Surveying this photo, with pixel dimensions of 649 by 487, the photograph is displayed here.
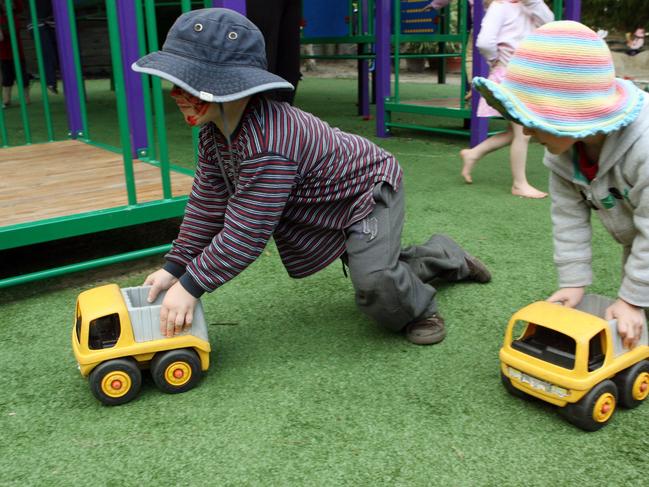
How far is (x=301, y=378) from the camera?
1546 mm

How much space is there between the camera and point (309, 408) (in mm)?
1413

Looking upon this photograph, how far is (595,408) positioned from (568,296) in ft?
1.00

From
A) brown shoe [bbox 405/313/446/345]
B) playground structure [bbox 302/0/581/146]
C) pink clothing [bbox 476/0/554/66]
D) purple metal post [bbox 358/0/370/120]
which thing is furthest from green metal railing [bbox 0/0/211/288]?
purple metal post [bbox 358/0/370/120]

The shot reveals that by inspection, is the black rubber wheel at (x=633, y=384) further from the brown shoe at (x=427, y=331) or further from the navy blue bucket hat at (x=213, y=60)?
the navy blue bucket hat at (x=213, y=60)

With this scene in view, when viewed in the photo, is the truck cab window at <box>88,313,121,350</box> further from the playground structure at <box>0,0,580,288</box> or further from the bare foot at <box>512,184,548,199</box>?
the bare foot at <box>512,184,548,199</box>

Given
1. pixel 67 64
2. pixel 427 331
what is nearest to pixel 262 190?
pixel 427 331

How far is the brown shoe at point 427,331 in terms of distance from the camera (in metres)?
1.69

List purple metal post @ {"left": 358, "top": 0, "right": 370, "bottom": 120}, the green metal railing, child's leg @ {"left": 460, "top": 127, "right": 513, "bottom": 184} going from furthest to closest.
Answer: purple metal post @ {"left": 358, "top": 0, "right": 370, "bottom": 120} → child's leg @ {"left": 460, "top": 127, "right": 513, "bottom": 184} → the green metal railing

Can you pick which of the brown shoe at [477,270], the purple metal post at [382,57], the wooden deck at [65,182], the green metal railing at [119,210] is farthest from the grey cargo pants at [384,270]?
the purple metal post at [382,57]

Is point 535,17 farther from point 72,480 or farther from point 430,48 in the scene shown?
point 430,48

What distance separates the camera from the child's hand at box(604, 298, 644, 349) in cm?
133

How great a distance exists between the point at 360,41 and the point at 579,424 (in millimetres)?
4660

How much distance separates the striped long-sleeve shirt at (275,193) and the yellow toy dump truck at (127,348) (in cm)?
12

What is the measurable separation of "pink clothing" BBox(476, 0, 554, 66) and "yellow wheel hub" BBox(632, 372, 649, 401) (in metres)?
2.28
